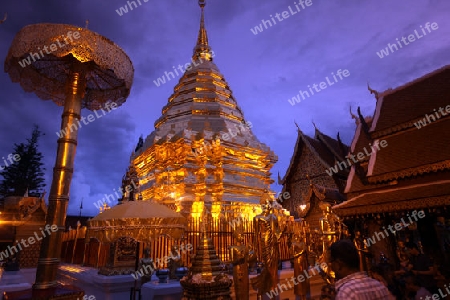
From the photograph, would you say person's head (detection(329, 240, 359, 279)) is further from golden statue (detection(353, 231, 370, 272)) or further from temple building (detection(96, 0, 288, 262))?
temple building (detection(96, 0, 288, 262))

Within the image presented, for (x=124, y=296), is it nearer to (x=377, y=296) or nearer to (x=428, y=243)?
(x=377, y=296)

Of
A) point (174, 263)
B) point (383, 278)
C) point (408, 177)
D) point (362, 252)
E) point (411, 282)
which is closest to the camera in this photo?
point (411, 282)

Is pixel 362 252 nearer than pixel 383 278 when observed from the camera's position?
No

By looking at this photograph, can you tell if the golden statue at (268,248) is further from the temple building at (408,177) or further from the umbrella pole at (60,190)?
the temple building at (408,177)

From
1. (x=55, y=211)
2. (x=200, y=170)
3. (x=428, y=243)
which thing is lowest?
(x=428, y=243)

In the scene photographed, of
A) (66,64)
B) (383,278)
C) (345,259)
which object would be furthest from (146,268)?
(383,278)

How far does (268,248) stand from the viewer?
498 cm

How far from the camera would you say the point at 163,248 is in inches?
296

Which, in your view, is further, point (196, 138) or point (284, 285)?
point (196, 138)

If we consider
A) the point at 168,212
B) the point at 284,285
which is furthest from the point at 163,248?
the point at 284,285

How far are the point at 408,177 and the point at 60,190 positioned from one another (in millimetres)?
8663

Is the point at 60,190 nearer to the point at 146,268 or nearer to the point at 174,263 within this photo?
the point at 146,268

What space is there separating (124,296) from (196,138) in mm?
7448

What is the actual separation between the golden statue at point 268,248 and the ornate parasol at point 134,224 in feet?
5.28
